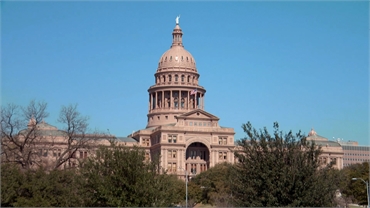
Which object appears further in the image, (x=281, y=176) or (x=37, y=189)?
(x=37, y=189)

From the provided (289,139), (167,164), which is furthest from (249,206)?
(167,164)

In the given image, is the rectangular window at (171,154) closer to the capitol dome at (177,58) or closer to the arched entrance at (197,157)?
the arched entrance at (197,157)

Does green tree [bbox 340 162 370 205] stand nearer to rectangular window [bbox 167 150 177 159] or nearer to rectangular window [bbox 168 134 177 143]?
rectangular window [bbox 167 150 177 159]

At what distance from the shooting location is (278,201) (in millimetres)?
35750

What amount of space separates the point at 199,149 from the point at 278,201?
4134 inches

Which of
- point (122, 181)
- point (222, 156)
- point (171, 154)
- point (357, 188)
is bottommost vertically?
point (357, 188)

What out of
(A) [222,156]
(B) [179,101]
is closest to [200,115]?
(A) [222,156]

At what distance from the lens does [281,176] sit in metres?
35.3

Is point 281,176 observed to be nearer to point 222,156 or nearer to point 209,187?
point 209,187

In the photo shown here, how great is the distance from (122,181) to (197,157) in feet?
330

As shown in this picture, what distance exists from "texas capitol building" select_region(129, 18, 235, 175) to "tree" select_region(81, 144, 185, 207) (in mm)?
78681

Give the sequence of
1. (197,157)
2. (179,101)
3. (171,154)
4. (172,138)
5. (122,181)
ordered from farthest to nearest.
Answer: (179,101), (197,157), (172,138), (171,154), (122,181)

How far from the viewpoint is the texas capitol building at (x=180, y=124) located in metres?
136

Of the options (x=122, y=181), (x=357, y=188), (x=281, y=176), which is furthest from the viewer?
(x=357, y=188)
